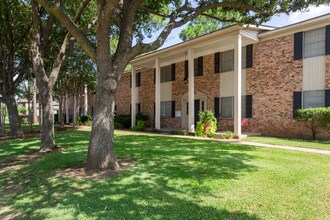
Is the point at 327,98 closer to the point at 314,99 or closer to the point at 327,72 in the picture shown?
the point at 314,99

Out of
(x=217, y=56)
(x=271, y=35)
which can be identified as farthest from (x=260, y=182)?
(x=217, y=56)

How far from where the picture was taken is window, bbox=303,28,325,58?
12.9 m

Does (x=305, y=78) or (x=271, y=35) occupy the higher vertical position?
(x=271, y=35)

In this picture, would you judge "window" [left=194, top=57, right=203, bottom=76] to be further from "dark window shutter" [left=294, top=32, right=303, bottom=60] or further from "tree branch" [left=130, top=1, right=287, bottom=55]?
"tree branch" [left=130, top=1, right=287, bottom=55]

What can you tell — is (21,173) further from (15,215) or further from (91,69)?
(91,69)

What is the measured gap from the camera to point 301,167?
7031mm

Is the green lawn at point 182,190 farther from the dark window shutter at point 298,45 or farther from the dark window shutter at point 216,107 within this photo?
the dark window shutter at point 216,107

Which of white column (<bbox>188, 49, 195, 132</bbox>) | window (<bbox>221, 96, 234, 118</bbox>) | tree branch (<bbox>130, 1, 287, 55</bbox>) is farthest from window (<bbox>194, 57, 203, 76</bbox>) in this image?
tree branch (<bbox>130, 1, 287, 55</bbox>)

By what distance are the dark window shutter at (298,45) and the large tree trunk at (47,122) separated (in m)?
11.2

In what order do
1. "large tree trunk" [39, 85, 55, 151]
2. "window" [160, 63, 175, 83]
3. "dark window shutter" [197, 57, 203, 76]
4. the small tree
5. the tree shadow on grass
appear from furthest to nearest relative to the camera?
1. "window" [160, 63, 175, 83]
2. "dark window shutter" [197, 57, 203, 76]
3. the small tree
4. "large tree trunk" [39, 85, 55, 151]
5. the tree shadow on grass

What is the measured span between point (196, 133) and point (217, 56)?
214 inches

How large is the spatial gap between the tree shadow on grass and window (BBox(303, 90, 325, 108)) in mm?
6630

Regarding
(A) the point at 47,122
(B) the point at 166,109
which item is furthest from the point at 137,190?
(B) the point at 166,109

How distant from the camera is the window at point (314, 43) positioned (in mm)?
12883
